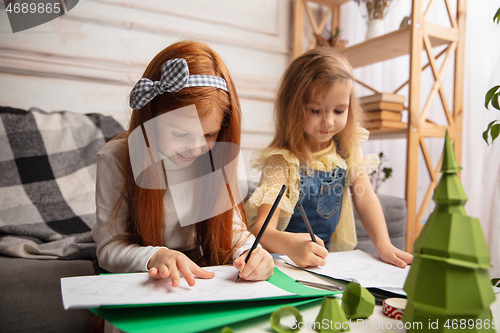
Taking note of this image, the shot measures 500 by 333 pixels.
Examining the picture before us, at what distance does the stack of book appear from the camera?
1.67 meters

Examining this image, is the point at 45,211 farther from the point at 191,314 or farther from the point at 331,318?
the point at 331,318

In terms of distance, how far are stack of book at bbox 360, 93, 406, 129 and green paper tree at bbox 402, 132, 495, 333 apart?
1436mm

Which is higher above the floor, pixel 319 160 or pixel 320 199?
pixel 319 160

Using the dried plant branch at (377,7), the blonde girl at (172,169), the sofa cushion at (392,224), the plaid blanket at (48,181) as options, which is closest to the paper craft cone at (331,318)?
the blonde girl at (172,169)

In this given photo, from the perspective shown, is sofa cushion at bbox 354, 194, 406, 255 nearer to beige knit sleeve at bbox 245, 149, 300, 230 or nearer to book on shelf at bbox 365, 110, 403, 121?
book on shelf at bbox 365, 110, 403, 121

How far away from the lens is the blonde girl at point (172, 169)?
0.68 metres

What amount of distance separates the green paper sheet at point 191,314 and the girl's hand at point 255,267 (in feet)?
0.24

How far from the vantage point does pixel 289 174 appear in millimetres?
1011

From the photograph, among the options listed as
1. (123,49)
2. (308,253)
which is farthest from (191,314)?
(123,49)

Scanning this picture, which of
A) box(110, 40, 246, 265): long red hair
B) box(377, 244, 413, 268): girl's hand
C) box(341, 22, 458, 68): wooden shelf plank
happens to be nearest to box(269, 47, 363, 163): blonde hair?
box(110, 40, 246, 265): long red hair

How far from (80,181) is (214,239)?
2.63 ft

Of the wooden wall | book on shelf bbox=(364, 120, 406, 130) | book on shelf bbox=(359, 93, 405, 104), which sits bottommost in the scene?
book on shelf bbox=(364, 120, 406, 130)

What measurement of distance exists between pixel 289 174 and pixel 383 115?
0.88 metres

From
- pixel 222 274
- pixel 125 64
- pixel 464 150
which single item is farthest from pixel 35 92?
pixel 464 150
